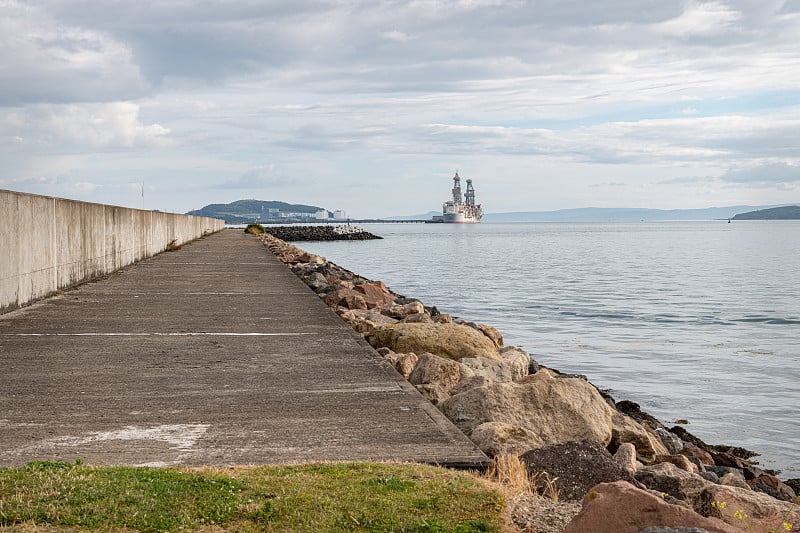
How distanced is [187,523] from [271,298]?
10.2 meters

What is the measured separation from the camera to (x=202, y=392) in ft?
21.3

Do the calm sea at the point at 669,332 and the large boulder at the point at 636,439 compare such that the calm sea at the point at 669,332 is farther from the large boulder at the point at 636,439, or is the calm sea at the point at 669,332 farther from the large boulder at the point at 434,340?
the large boulder at the point at 434,340

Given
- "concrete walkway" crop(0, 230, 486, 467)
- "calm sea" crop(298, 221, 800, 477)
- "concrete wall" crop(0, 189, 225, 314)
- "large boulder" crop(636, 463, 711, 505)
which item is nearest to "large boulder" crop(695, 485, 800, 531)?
"large boulder" crop(636, 463, 711, 505)

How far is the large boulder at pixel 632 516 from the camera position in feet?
11.0

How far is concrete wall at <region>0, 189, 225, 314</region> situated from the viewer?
1072cm

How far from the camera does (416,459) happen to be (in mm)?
4750

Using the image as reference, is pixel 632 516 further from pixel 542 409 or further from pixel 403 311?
pixel 403 311

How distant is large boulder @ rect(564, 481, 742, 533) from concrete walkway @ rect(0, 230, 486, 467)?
1298 mm

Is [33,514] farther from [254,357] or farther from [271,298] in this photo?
[271,298]

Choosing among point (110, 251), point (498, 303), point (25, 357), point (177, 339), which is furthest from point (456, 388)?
point (498, 303)

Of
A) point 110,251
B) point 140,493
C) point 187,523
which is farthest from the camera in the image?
point 110,251

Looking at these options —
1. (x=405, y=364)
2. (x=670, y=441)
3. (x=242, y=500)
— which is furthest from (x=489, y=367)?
(x=242, y=500)

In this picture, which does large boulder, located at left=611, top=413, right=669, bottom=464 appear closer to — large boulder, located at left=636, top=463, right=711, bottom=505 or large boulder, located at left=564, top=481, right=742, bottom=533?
large boulder, located at left=636, top=463, right=711, bottom=505

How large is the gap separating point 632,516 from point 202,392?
3.87 metres
